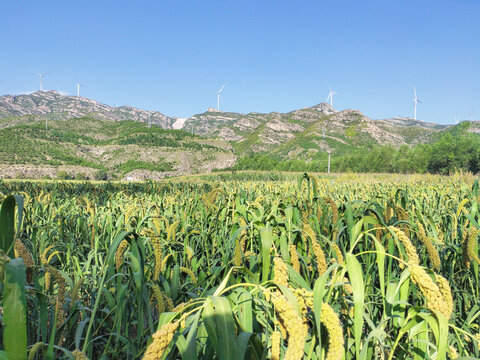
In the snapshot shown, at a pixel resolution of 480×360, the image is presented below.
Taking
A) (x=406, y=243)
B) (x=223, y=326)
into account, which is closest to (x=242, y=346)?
(x=223, y=326)

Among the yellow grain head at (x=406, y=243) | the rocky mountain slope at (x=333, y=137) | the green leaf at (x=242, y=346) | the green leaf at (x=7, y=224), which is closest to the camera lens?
the green leaf at (x=242, y=346)

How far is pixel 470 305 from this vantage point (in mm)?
2139

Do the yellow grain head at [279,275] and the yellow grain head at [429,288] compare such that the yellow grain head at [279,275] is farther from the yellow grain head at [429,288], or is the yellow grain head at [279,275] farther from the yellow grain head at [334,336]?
the yellow grain head at [429,288]

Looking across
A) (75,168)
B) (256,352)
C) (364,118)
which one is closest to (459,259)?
(256,352)

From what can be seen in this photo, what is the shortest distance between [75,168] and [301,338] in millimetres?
84590

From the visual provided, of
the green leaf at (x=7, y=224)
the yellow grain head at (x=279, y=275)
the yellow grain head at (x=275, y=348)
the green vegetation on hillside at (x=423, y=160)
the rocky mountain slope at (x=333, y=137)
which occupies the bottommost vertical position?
the yellow grain head at (x=275, y=348)

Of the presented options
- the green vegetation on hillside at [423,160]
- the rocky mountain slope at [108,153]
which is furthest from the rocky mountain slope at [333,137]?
the green vegetation on hillside at [423,160]

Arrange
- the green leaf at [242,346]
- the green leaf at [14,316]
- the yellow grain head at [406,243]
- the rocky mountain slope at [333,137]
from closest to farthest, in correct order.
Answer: the green leaf at [14,316], the green leaf at [242,346], the yellow grain head at [406,243], the rocky mountain slope at [333,137]

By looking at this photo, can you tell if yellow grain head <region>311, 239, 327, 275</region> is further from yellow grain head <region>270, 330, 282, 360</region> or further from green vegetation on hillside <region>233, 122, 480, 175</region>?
green vegetation on hillside <region>233, 122, 480, 175</region>

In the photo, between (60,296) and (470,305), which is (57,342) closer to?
(60,296)

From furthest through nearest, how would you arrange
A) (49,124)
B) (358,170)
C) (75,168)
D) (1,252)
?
(49,124), (75,168), (358,170), (1,252)

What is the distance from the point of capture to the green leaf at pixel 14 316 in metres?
0.57

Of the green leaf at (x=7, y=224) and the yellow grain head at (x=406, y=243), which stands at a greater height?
the green leaf at (x=7, y=224)

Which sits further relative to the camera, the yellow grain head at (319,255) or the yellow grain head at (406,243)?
the yellow grain head at (319,255)
